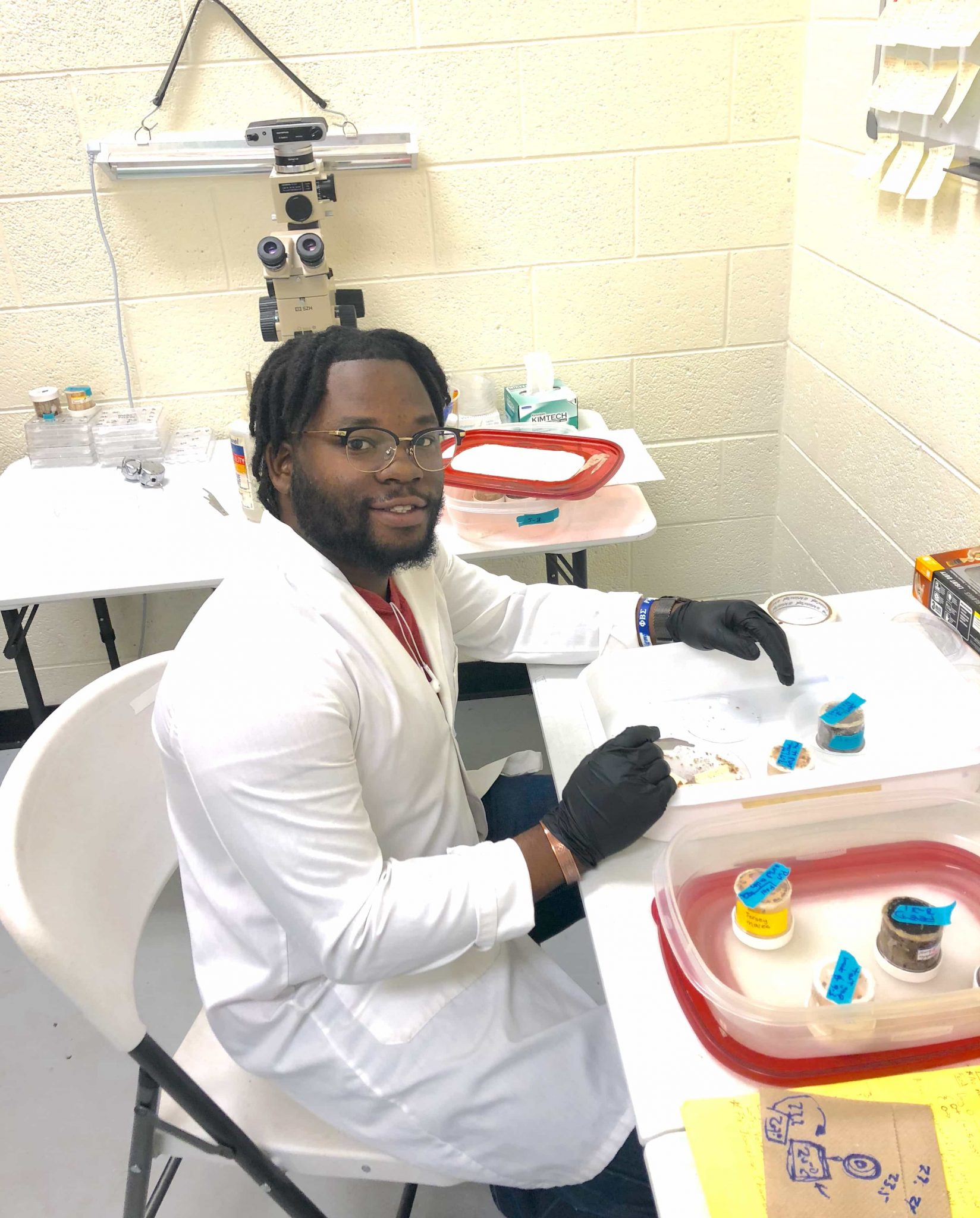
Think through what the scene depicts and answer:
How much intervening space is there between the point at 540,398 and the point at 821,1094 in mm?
1748

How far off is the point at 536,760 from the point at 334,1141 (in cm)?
68

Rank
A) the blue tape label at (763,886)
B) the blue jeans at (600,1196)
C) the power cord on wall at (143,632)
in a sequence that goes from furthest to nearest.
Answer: the power cord on wall at (143,632) < the blue jeans at (600,1196) < the blue tape label at (763,886)

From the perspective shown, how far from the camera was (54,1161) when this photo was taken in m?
1.65

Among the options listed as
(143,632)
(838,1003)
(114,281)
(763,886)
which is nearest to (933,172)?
(763,886)

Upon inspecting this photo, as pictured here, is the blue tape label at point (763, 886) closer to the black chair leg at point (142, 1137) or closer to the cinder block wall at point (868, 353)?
the black chair leg at point (142, 1137)

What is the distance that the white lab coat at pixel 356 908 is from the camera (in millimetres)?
1012

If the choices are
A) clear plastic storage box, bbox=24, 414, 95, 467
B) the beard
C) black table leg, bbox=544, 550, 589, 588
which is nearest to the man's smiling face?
the beard

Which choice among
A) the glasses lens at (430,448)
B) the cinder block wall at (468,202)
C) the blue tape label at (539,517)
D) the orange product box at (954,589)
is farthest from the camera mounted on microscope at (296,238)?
the orange product box at (954,589)

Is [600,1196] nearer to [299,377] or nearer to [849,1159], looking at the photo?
[849,1159]

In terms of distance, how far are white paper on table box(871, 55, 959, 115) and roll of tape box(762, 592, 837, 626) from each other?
77 cm

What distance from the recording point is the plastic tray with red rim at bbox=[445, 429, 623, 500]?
1.85 metres

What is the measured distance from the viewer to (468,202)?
2268mm

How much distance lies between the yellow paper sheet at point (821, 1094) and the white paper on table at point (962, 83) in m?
1.34

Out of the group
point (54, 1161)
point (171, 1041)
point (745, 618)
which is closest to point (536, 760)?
point (745, 618)
